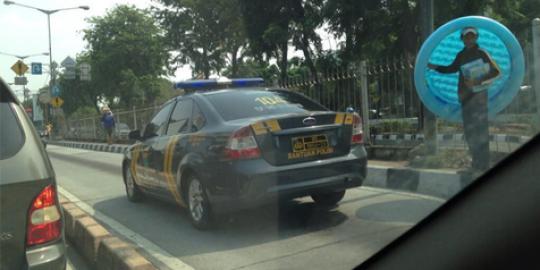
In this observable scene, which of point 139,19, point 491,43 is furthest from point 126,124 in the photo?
point 491,43

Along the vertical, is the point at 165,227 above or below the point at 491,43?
below

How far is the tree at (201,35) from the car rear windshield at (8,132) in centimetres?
2906

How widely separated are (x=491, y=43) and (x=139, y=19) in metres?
38.3

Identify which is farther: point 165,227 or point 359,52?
point 359,52

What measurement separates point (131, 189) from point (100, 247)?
11.5ft

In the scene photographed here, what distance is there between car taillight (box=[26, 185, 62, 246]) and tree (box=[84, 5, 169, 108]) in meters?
36.5

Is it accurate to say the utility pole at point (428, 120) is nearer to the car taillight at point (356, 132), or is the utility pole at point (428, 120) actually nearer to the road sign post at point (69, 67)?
the car taillight at point (356, 132)

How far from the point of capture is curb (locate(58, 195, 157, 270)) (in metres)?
4.17

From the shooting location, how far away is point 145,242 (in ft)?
18.7

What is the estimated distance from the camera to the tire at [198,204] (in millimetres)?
5594

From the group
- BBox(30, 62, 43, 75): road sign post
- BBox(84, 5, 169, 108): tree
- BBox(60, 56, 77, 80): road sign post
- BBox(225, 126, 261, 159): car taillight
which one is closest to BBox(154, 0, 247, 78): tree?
BBox(84, 5, 169, 108): tree

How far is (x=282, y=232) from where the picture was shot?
214 inches

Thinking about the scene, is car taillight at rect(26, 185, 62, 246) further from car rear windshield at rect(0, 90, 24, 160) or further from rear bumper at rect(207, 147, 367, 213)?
rear bumper at rect(207, 147, 367, 213)

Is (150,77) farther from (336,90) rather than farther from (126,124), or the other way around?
(336,90)
